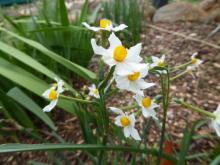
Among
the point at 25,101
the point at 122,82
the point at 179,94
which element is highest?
the point at 122,82

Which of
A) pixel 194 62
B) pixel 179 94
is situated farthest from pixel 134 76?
pixel 179 94

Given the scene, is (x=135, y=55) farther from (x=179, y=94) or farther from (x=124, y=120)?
(x=179, y=94)

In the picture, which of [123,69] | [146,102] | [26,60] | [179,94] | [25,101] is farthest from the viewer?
[179,94]

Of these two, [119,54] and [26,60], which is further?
[26,60]

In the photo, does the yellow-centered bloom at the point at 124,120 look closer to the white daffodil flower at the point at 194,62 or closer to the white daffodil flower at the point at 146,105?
the white daffodil flower at the point at 146,105

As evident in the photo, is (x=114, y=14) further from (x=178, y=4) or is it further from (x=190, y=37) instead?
(x=178, y=4)

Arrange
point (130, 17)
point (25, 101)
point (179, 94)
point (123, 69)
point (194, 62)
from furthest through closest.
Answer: point (130, 17) < point (179, 94) < point (25, 101) < point (194, 62) < point (123, 69)

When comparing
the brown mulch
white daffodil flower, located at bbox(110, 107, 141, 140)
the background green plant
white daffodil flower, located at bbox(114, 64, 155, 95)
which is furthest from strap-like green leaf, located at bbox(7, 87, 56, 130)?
the background green plant

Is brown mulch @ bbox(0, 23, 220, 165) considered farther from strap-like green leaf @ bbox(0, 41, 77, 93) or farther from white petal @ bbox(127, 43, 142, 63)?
white petal @ bbox(127, 43, 142, 63)
